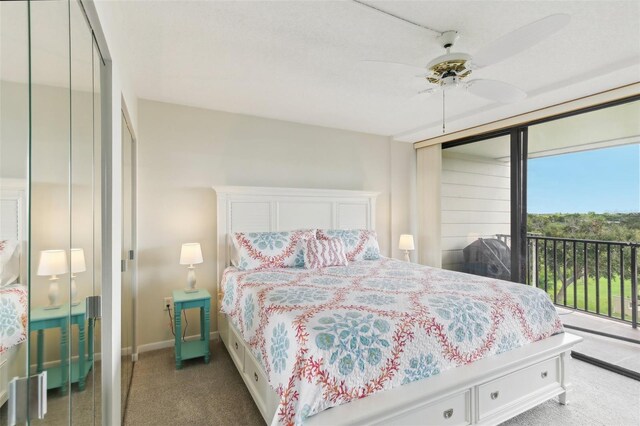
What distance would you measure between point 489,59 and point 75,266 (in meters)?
2.25

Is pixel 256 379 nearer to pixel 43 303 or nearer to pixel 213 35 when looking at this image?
pixel 43 303

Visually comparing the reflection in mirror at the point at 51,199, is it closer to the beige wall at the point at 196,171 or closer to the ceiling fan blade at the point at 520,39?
the ceiling fan blade at the point at 520,39

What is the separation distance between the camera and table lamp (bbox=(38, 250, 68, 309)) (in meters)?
0.83

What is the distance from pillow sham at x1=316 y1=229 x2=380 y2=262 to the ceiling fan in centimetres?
181

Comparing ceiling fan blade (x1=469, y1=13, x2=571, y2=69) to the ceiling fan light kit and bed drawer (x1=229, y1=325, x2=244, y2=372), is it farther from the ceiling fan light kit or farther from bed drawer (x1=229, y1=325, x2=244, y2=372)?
bed drawer (x1=229, y1=325, x2=244, y2=372)

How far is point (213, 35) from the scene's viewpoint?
2.07m

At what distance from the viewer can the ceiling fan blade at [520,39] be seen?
1.40 meters

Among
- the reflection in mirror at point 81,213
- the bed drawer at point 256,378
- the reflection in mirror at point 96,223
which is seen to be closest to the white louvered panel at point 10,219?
the reflection in mirror at point 81,213

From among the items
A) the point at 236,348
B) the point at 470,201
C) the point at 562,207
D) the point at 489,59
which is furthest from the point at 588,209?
the point at 236,348

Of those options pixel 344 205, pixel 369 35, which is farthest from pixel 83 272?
pixel 344 205

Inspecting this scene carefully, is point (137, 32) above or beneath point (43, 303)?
above

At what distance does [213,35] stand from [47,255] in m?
1.77

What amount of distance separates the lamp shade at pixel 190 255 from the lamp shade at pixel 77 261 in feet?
5.96

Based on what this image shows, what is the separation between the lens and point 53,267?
90 centimetres
